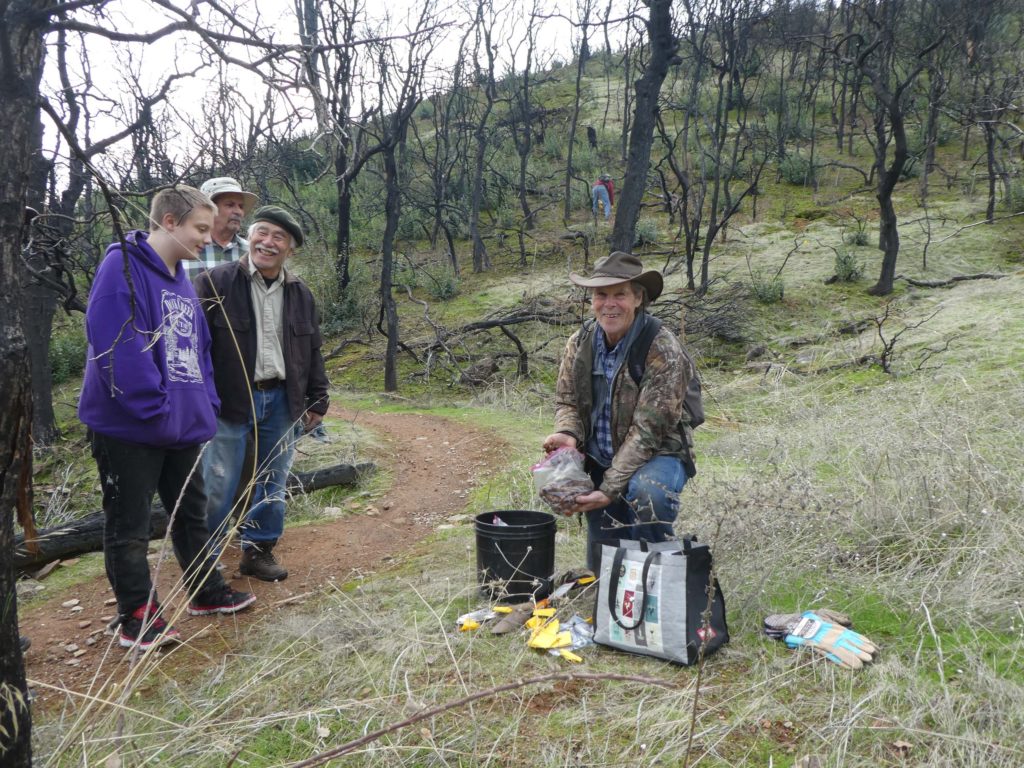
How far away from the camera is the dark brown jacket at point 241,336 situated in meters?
3.83

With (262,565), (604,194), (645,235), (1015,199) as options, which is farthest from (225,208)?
(1015,199)

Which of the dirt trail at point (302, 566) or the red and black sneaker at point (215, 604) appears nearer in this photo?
the dirt trail at point (302, 566)

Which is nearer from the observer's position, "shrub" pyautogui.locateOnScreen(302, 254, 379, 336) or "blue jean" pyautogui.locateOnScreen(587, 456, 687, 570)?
"blue jean" pyautogui.locateOnScreen(587, 456, 687, 570)

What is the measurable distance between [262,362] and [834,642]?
9.68 feet

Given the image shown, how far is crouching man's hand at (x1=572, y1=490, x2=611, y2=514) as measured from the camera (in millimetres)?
3547

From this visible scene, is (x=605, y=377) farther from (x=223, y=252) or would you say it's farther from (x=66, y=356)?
(x=66, y=356)

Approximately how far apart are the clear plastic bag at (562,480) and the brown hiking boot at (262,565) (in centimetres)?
166

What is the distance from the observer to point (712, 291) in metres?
13.1

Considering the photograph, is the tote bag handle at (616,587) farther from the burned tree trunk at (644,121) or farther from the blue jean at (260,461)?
the burned tree trunk at (644,121)

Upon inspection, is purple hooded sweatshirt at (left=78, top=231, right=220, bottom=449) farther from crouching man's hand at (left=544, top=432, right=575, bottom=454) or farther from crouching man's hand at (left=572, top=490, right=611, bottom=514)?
crouching man's hand at (left=572, top=490, right=611, bottom=514)

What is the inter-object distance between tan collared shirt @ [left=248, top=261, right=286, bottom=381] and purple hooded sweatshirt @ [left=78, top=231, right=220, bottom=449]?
542mm

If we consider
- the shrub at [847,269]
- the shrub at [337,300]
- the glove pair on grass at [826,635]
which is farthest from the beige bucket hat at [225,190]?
the shrub at [847,269]

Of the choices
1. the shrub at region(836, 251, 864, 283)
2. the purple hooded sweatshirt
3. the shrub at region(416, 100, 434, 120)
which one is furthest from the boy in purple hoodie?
the shrub at region(416, 100, 434, 120)

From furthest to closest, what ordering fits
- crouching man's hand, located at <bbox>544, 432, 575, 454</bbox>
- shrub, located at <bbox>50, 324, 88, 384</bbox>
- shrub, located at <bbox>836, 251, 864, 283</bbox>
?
shrub, located at <bbox>50, 324, 88, 384</bbox> < shrub, located at <bbox>836, 251, 864, 283</bbox> < crouching man's hand, located at <bbox>544, 432, 575, 454</bbox>
